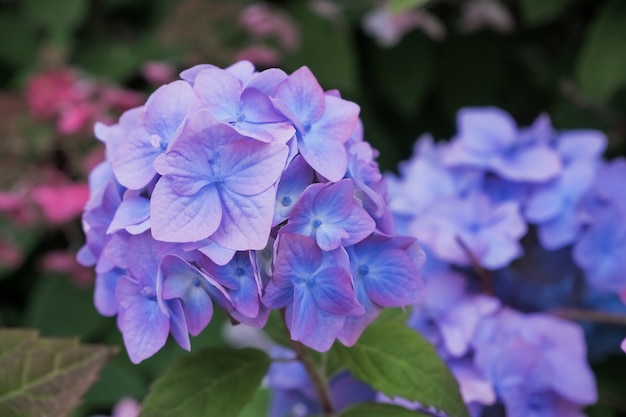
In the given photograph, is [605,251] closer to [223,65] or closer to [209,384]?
[209,384]

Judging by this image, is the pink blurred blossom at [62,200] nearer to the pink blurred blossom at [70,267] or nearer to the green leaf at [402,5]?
the pink blurred blossom at [70,267]

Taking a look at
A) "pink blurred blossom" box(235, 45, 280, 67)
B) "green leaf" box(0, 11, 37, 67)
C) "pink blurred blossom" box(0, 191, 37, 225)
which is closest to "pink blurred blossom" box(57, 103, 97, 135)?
"pink blurred blossom" box(0, 191, 37, 225)

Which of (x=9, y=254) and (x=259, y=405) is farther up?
(x=259, y=405)

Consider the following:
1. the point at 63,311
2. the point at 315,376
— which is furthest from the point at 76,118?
the point at 315,376

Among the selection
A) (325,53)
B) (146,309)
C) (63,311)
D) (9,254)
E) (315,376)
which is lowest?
(63,311)

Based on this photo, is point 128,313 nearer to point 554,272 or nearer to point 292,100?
point 292,100

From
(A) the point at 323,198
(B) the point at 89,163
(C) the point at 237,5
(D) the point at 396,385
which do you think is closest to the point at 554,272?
(D) the point at 396,385

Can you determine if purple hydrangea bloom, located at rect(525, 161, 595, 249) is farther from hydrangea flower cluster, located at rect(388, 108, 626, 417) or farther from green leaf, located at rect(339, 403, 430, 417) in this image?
green leaf, located at rect(339, 403, 430, 417)

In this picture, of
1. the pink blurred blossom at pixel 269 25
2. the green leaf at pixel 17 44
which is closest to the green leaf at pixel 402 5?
the pink blurred blossom at pixel 269 25
